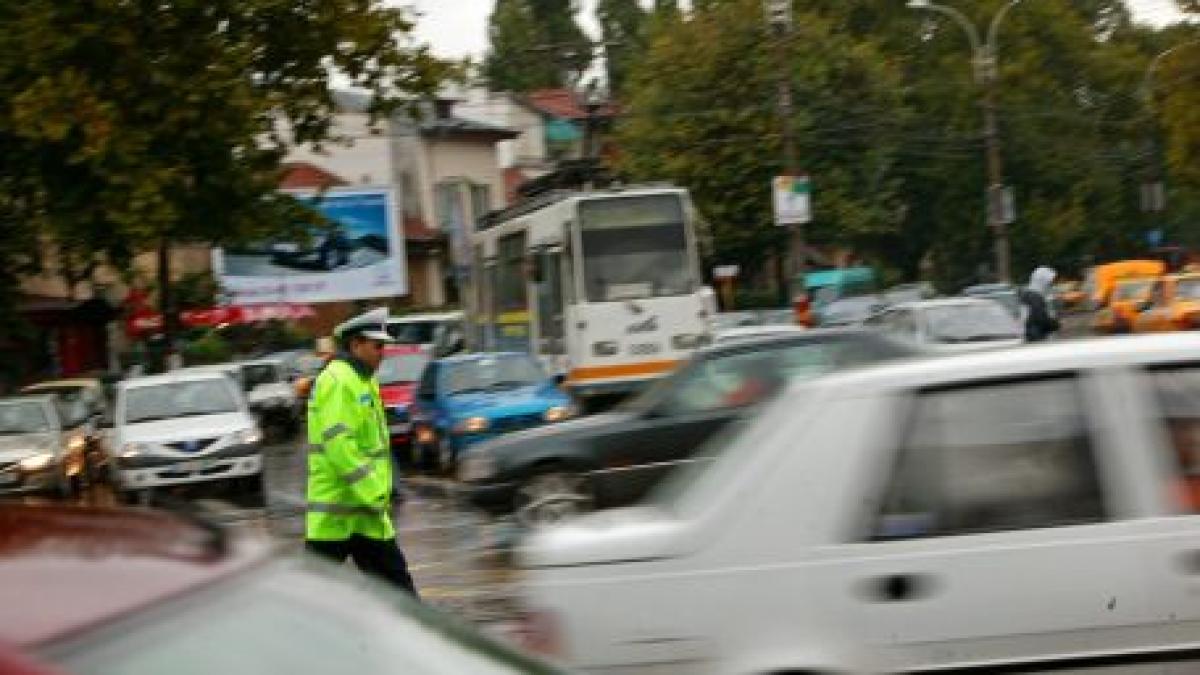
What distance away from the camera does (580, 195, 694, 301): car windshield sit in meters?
23.8

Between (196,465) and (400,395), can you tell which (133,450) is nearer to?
(196,465)

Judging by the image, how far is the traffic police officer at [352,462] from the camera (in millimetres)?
8055

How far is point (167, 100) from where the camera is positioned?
27.4m

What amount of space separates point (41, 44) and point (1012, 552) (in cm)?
2373

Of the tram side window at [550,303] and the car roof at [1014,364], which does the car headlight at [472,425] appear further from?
the car roof at [1014,364]

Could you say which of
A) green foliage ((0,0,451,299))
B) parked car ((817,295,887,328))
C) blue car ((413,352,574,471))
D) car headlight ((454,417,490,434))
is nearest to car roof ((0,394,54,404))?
green foliage ((0,0,451,299))

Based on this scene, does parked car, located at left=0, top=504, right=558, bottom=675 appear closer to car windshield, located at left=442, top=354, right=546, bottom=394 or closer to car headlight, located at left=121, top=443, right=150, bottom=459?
car windshield, located at left=442, top=354, right=546, bottom=394

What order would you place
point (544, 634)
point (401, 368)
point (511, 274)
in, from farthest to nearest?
point (511, 274) < point (401, 368) < point (544, 634)

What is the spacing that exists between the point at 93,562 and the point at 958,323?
20.6m

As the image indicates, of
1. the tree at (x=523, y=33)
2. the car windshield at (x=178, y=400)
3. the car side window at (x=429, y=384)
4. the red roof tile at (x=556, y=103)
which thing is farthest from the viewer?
the tree at (x=523, y=33)

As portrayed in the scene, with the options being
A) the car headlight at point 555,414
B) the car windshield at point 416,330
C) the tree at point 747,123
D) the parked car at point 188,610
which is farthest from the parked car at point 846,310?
the parked car at point 188,610

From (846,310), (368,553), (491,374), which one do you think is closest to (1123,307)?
(846,310)

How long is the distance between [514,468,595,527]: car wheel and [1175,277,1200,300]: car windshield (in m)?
17.6

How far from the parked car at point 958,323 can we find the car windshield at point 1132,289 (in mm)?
14030
